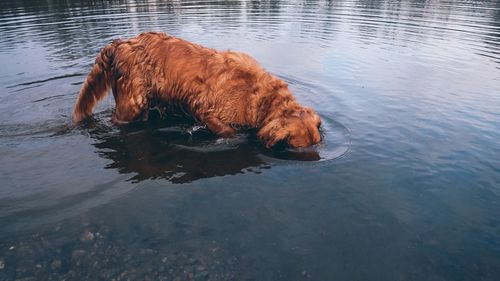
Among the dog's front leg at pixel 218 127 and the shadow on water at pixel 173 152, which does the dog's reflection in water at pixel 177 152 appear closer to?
the shadow on water at pixel 173 152

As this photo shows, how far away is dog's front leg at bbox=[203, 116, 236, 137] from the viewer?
6.36 metres

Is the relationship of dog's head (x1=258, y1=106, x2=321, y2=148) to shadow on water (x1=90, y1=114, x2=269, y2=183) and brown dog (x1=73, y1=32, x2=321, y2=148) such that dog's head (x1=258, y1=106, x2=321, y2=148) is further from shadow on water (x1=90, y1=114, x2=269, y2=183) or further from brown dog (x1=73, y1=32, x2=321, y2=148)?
shadow on water (x1=90, y1=114, x2=269, y2=183)

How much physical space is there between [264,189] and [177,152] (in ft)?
5.90

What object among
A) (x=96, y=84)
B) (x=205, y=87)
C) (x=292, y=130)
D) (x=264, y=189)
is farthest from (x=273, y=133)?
(x=96, y=84)

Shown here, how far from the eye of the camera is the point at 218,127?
6398 millimetres

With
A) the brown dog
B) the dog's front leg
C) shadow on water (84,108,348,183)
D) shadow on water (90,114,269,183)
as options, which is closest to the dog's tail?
the brown dog

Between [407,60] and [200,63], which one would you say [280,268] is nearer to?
[200,63]

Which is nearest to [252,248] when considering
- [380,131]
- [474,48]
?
[380,131]

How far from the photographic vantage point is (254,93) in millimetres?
6246

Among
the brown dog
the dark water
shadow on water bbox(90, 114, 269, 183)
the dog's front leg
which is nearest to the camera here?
the dark water

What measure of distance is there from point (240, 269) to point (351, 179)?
99.7 inches

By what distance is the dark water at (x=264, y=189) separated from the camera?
12.6 ft

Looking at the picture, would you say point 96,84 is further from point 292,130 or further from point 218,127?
point 292,130

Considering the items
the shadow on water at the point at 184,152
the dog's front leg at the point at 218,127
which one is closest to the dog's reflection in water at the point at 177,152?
the shadow on water at the point at 184,152
